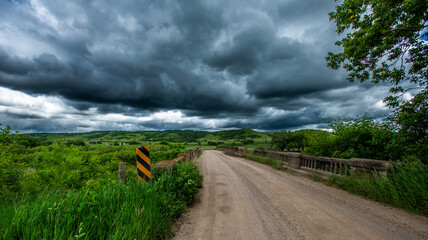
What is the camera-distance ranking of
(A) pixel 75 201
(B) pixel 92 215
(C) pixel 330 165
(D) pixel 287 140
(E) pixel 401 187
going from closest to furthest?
(B) pixel 92 215 < (A) pixel 75 201 < (E) pixel 401 187 < (C) pixel 330 165 < (D) pixel 287 140

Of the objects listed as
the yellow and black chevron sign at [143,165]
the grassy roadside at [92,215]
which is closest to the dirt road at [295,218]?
the grassy roadside at [92,215]

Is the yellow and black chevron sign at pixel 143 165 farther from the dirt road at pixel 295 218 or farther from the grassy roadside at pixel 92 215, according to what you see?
the dirt road at pixel 295 218

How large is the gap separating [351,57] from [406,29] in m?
1.74

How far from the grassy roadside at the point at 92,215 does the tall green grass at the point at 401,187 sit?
587 cm

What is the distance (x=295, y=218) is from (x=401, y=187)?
137 inches

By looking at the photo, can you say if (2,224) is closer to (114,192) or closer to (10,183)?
(114,192)

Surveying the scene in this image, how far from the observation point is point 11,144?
4.00 meters

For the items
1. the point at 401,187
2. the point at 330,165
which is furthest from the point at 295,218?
the point at 330,165

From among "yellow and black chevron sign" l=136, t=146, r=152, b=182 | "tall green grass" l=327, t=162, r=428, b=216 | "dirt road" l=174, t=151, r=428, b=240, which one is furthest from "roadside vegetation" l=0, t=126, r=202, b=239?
"tall green grass" l=327, t=162, r=428, b=216

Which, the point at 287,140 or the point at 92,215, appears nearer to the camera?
the point at 92,215

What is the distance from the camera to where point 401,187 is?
4992mm

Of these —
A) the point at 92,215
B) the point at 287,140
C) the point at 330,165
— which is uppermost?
the point at 287,140

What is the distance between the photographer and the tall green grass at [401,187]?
4.54 m

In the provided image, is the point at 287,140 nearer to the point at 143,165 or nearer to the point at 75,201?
the point at 143,165
